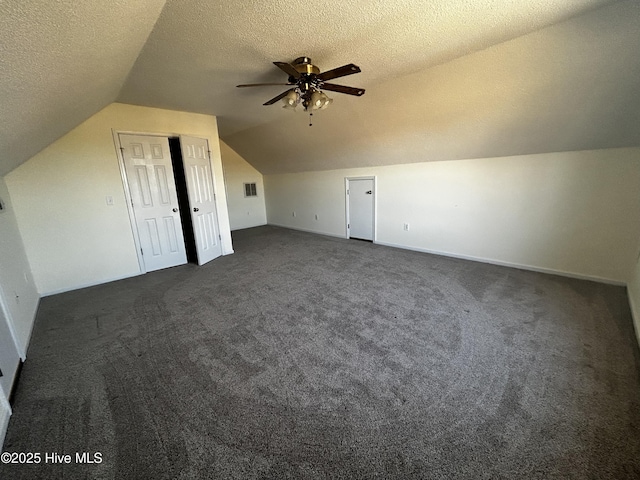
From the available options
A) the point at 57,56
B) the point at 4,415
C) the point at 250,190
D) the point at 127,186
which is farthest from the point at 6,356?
the point at 250,190

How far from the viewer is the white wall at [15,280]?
207 cm

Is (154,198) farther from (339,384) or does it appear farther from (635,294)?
(635,294)

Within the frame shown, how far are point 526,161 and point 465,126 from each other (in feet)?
3.10

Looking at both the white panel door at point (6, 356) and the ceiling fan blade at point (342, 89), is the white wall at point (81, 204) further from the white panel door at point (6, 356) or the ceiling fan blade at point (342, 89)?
the ceiling fan blade at point (342, 89)

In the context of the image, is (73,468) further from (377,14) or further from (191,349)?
(377,14)

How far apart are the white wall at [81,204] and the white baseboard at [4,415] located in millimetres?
2400

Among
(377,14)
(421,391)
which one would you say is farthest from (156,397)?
(377,14)

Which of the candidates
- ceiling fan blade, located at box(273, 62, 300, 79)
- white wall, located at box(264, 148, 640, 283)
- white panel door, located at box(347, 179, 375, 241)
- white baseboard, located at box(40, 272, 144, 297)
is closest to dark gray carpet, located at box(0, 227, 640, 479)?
white baseboard, located at box(40, 272, 144, 297)

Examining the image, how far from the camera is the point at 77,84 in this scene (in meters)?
1.88

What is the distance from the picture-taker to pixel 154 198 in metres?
3.82

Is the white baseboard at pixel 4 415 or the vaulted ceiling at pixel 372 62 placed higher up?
the vaulted ceiling at pixel 372 62

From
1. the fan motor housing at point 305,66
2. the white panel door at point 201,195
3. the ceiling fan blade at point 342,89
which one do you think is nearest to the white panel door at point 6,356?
the white panel door at point 201,195

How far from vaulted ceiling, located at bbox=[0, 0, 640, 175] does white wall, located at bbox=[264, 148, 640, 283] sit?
27 centimetres

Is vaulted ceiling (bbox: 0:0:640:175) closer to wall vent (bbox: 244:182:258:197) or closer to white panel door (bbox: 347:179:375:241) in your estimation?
white panel door (bbox: 347:179:375:241)
